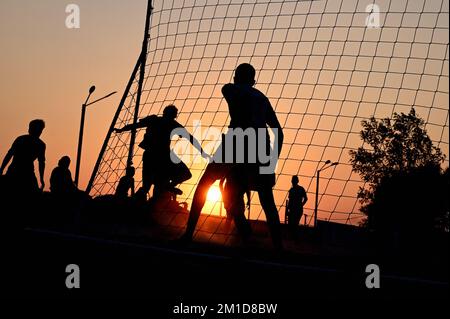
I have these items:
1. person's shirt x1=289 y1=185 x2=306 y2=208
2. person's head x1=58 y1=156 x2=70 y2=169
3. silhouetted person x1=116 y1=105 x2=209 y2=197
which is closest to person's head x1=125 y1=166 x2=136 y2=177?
person's head x1=58 y1=156 x2=70 y2=169

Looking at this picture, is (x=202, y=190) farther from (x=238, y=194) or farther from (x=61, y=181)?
(x=61, y=181)

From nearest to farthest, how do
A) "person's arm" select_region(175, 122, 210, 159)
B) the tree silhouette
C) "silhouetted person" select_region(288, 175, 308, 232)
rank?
1. "person's arm" select_region(175, 122, 210, 159)
2. "silhouetted person" select_region(288, 175, 308, 232)
3. the tree silhouette

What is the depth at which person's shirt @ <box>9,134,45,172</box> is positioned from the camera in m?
8.85

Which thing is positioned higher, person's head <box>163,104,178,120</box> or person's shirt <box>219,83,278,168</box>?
person's head <box>163,104,178,120</box>

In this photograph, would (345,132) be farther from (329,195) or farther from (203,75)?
(203,75)

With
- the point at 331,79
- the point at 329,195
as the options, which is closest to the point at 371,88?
the point at 331,79

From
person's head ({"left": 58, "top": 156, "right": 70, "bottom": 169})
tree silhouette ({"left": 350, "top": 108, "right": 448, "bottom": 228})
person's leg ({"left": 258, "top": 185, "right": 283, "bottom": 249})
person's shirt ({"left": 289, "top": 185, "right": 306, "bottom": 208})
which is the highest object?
tree silhouette ({"left": 350, "top": 108, "right": 448, "bottom": 228})

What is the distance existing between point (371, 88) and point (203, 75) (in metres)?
2.30

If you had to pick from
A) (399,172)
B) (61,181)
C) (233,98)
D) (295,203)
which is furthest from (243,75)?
(399,172)

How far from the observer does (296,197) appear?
1300cm

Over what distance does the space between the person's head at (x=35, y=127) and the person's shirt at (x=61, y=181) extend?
2150 millimetres

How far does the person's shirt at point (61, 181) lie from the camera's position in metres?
11.1

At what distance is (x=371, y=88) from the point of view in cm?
887

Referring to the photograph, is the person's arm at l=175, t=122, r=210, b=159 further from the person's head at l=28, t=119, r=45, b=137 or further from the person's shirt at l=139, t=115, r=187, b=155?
the person's head at l=28, t=119, r=45, b=137
